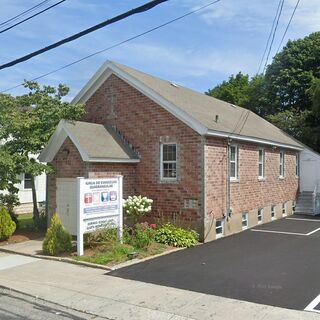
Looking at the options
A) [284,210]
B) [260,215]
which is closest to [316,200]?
[284,210]

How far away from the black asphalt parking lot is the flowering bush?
2258 millimetres

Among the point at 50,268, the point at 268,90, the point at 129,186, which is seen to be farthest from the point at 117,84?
the point at 268,90

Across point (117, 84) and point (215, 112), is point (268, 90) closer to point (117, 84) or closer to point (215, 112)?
point (215, 112)

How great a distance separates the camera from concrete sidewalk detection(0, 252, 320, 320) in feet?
24.7

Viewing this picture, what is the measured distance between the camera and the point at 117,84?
1802 centimetres

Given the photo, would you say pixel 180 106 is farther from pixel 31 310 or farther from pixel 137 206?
pixel 31 310

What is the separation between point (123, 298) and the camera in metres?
8.58

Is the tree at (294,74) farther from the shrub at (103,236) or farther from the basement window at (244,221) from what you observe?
the shrub at (103,236)

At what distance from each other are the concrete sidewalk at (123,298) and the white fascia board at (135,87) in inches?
253

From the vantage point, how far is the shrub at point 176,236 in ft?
45.8

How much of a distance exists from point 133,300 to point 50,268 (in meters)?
3.58

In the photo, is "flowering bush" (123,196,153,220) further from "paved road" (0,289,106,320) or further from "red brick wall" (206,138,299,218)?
"paved road" (0,289,106,320)

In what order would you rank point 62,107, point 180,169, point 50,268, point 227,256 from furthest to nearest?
point 62,107 → point 180,169 → point 227,256 → point 50,268

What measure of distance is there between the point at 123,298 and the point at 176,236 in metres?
5.66
